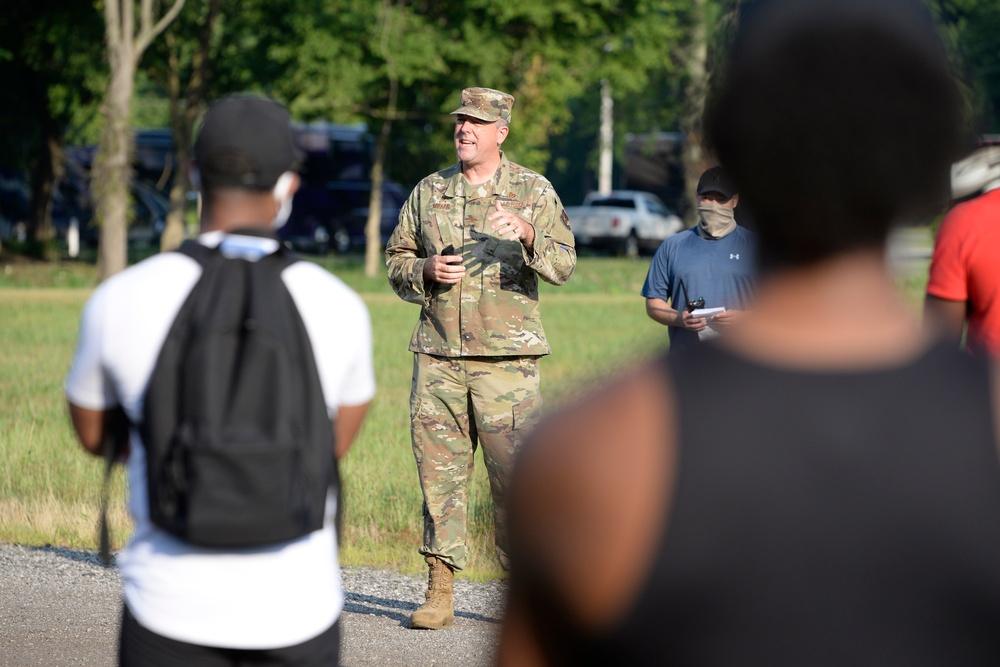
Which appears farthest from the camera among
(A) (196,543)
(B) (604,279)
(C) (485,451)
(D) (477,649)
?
(B) (604,279)

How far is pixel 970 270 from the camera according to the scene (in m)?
3.98

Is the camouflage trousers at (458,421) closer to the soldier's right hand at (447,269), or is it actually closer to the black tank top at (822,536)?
the soldier's right hand at (447,269)

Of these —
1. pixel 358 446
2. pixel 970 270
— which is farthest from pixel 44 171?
pixel 970 270

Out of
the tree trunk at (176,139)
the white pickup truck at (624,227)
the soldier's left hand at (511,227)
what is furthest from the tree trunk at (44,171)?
the soldier's left hand at (511,227)

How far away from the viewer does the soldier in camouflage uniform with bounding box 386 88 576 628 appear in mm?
5832

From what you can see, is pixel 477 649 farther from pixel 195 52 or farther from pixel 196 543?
pixel 195 52

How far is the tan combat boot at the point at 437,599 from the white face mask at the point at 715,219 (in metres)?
2.03

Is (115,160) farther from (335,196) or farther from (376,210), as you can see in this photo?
(335,196)

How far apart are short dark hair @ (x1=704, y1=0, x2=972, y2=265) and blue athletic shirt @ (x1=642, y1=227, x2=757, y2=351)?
4.85m

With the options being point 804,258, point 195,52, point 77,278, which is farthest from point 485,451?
point 195,52

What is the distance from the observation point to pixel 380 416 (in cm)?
1162

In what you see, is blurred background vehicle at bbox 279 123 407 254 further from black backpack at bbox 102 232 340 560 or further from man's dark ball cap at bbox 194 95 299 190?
black backpack at bbox 102 232 340 560

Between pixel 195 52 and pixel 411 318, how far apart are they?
14.2 m

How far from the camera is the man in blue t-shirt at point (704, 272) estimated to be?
20.3 feet
